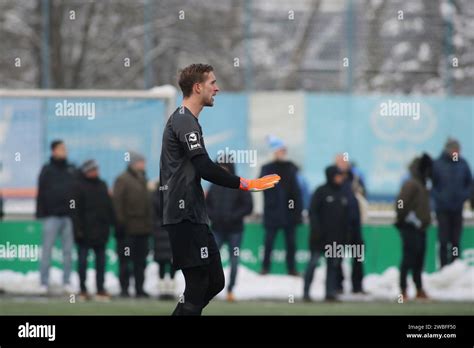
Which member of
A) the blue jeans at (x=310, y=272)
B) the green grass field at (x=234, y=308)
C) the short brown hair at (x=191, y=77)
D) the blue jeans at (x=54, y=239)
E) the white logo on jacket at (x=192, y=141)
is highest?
the short brown hair at (x=191, y=77)

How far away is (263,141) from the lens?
64.2 feet

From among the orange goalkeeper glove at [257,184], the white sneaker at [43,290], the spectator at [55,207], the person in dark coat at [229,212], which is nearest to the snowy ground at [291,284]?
the white sneaker at [43,290]

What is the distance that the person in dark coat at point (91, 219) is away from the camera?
54.1 ft

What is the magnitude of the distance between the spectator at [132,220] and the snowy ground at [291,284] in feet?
1.51

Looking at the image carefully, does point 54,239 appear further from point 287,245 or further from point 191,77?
point 191,77

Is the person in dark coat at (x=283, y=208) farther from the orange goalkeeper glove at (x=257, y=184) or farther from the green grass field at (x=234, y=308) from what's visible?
the orange goalkeeper glove at (x=257, y=184)

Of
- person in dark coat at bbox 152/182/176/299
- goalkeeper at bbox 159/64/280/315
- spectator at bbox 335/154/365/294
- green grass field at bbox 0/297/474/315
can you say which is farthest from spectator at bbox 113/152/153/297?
goalkeeper at bbox 159/64/280/315

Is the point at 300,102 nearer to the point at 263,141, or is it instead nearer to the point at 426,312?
the point at 263,141

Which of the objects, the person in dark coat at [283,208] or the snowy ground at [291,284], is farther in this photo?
the person in dark coat at [283,208]

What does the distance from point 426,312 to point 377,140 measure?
554 centimetres

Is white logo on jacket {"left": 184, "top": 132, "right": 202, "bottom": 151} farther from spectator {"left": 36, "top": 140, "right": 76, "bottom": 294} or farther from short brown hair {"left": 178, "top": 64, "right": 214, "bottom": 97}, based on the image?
spectator {"left": 36, "top": 140, "right": 76, "bottom": 294}

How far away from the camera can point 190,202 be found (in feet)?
29.3
